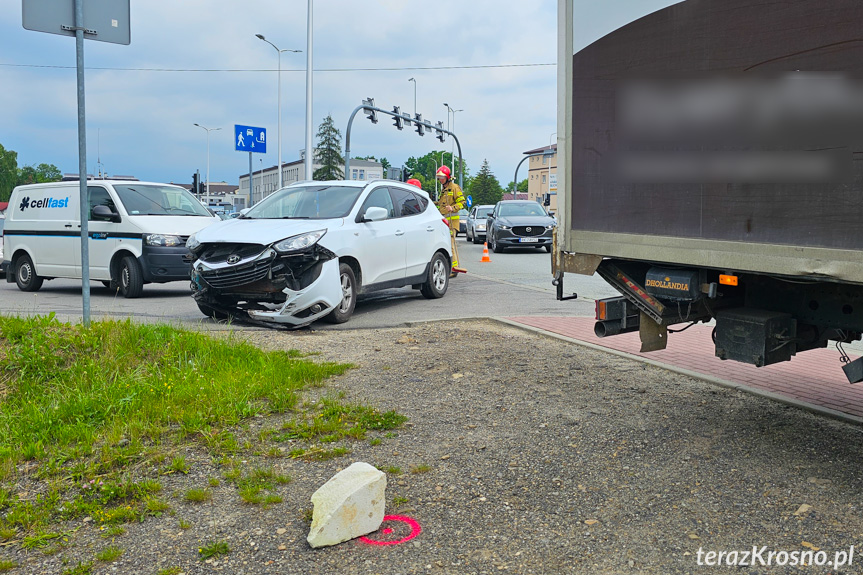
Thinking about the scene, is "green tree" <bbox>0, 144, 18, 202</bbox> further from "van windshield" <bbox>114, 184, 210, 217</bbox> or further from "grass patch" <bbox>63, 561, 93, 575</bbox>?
"grass patch" <bbox>63, 561, 93, 575</bbox>

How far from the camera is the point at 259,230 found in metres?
9.01

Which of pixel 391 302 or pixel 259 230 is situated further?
pixel 391 302

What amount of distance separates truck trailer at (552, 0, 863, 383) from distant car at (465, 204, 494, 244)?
91.6ft

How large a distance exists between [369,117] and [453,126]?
4369cm

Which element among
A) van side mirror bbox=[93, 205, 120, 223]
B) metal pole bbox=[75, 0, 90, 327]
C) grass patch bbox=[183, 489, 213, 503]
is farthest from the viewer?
van side mirror bbox=[93, 205, 120, 223]

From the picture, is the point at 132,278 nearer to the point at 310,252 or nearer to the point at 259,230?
the point at 259,230

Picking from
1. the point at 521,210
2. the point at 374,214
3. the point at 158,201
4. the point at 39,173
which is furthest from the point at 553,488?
the point at 39,173

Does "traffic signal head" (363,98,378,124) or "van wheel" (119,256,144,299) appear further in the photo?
"traffic signal head" (363,98,378,124)

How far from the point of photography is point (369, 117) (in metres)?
33.4

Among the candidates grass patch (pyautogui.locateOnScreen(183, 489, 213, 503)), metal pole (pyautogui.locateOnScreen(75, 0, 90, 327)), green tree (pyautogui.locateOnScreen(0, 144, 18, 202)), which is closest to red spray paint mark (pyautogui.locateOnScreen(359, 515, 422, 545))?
grass patch (pyautogui.locateOnScreen(183, 489, 213, 503))

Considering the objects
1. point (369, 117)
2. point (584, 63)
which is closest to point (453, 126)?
point (369, 117)

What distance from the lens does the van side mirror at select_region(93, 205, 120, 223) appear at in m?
12.3

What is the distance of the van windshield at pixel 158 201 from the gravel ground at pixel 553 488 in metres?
7.89

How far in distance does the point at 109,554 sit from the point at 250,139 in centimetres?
3533
